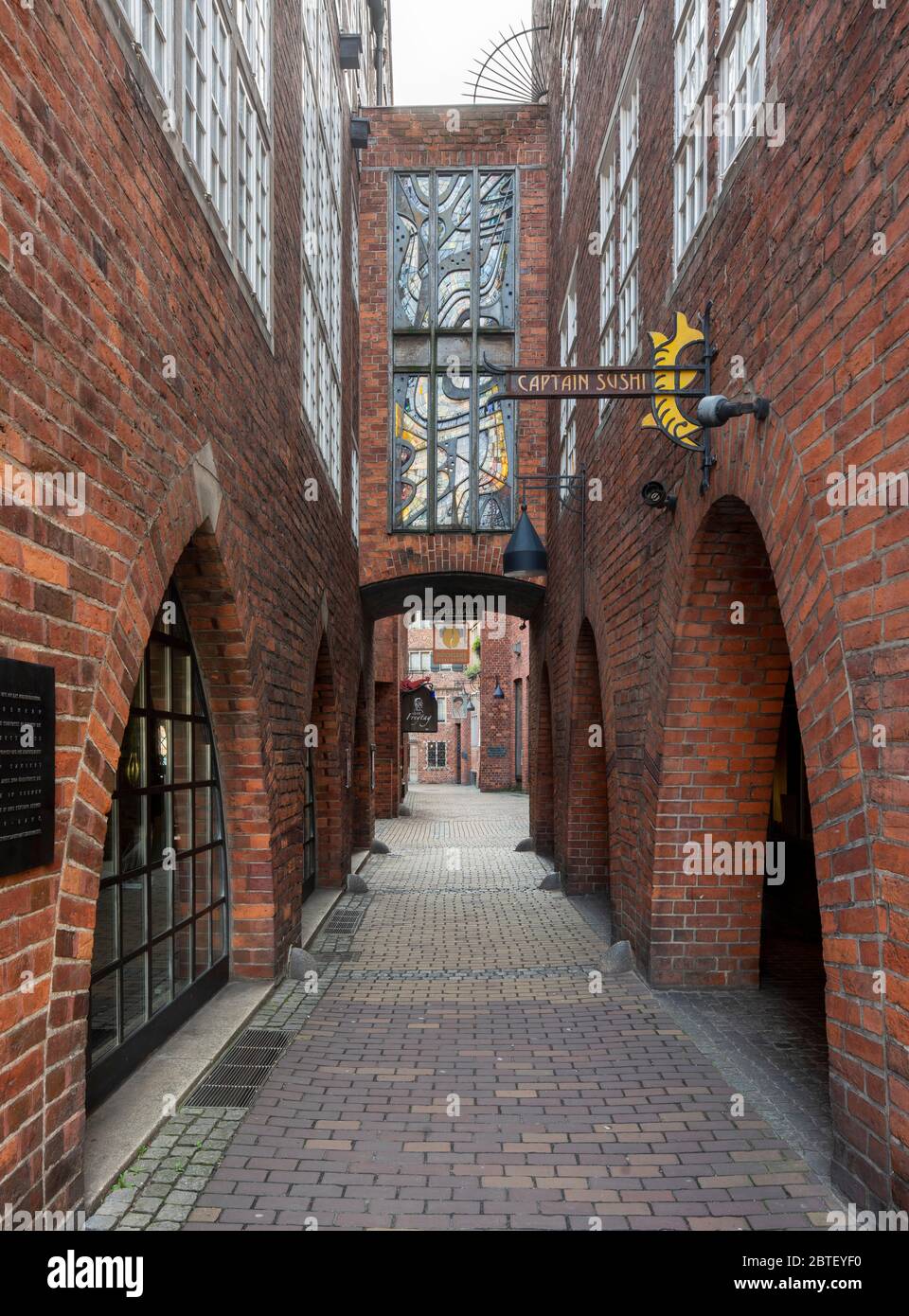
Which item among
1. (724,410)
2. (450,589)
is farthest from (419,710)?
(724,410)

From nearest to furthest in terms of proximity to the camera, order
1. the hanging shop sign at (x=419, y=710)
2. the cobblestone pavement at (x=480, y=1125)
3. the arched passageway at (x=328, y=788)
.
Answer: the cobblestone pavement at (x=480, y=1125)
the arched passageway at (x=328, y=788)
the hanging shop sign at (x=419, y=710)

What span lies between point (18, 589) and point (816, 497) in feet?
8.69

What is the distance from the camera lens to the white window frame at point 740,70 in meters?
4.20

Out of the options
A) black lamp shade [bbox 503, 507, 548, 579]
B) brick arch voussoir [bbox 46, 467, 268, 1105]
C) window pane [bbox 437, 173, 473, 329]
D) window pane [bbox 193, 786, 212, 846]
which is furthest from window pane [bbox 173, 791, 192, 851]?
window pane [bbox 437, 173, 473, 329]

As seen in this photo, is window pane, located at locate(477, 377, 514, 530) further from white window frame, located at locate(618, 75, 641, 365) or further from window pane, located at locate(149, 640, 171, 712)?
window pane, located at locate(149, 640, 171, 712)

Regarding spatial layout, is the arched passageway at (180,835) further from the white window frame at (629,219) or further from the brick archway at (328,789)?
the brick archway at (328,789)

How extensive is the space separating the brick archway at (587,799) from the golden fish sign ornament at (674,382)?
5.53 metres

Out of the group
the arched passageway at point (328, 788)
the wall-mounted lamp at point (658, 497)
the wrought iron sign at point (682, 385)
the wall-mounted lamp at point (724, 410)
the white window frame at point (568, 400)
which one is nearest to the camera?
the wall-mounted lamp at point (724, 410)

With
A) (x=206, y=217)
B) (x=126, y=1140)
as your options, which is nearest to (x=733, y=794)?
(x=126, y=1140)

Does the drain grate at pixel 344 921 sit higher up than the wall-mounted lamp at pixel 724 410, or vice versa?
the wall-mounted lamp at pixel 724 410

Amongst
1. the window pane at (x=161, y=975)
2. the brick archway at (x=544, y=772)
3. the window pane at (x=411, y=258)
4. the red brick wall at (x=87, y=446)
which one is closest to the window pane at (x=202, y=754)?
the red brick wall at (x=87, y=446)

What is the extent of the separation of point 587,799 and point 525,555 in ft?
9.08

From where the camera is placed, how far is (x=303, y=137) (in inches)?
329

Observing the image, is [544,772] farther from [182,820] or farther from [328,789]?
[182,820]
